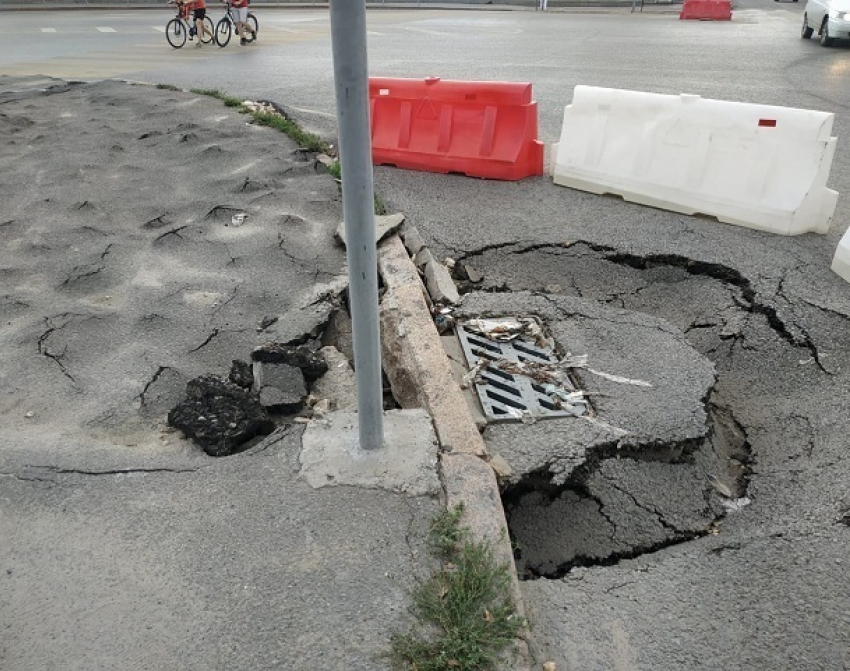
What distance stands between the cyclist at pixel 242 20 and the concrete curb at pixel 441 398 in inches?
506

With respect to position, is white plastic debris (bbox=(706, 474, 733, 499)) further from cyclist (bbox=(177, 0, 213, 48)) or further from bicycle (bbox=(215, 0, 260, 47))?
cyclist (bbox=(177, 0, 213, 48))

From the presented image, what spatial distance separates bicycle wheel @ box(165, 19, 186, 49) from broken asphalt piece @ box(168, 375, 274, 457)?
579 inches

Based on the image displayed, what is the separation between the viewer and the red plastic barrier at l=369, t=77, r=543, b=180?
649 centimetres

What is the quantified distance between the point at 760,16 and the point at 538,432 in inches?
907

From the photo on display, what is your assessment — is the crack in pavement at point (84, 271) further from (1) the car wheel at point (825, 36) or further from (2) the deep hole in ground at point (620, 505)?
(1) the car wheel at point (825, 36)

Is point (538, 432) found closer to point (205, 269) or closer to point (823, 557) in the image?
point (823, 557)

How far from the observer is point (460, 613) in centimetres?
230

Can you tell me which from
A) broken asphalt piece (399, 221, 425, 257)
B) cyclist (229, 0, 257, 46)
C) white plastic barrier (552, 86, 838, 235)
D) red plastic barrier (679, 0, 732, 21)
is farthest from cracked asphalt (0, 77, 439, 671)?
red plastic barrier (679, 0, 732, 21)

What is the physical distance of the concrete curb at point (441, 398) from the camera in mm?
2656

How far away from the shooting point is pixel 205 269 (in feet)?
16.5

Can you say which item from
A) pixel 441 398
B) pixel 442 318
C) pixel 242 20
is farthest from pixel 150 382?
pixel 242 20

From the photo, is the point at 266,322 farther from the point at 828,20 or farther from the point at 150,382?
the point at 828,20

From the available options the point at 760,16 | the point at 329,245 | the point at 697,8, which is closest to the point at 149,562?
the point at 329,245

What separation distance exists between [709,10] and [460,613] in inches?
891
